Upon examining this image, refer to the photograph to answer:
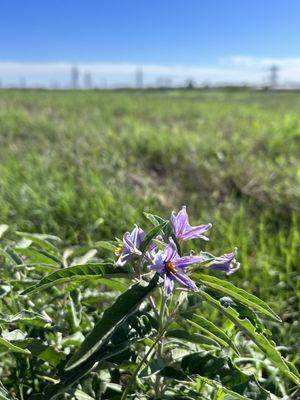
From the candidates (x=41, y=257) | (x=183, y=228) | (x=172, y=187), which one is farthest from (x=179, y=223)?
(x=172, y=187)

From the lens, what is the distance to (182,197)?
9.85ft

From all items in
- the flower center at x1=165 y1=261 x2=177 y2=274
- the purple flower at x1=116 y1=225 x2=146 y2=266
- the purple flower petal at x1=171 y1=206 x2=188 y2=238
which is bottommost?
the flower center at x1=165 y1=261 x2=177 y2=274

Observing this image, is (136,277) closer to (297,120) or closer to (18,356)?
(18,356)

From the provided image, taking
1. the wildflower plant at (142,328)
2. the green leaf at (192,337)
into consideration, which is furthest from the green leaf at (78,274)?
the green leaf at (192,337)

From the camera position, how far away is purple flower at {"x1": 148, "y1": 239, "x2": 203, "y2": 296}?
86 cm

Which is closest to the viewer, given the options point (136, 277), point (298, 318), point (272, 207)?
point (136, 277)

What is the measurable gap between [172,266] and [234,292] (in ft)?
0.38

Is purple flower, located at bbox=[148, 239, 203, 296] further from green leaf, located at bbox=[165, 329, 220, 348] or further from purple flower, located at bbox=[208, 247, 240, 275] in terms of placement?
green leaf, located at bbox=[165, 329, 220, 348]

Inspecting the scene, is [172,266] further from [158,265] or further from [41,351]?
[41,351]

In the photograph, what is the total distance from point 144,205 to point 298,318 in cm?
110

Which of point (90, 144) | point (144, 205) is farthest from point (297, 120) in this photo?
point (144, 205)

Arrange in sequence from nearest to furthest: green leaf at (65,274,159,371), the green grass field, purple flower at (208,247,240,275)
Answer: green leaf at (65,274,159,371), purple flower at (208,247,240,275), the green grass field

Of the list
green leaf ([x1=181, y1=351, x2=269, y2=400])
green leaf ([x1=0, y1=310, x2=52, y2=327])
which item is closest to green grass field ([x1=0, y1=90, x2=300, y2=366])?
green leaf ([x1=181, y1=351, x2=269, y2=400])

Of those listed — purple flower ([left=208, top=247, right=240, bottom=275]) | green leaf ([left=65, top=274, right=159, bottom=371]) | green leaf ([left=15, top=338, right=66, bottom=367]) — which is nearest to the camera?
green leaf ([left=65, top=274, right=159, bottom=371])
